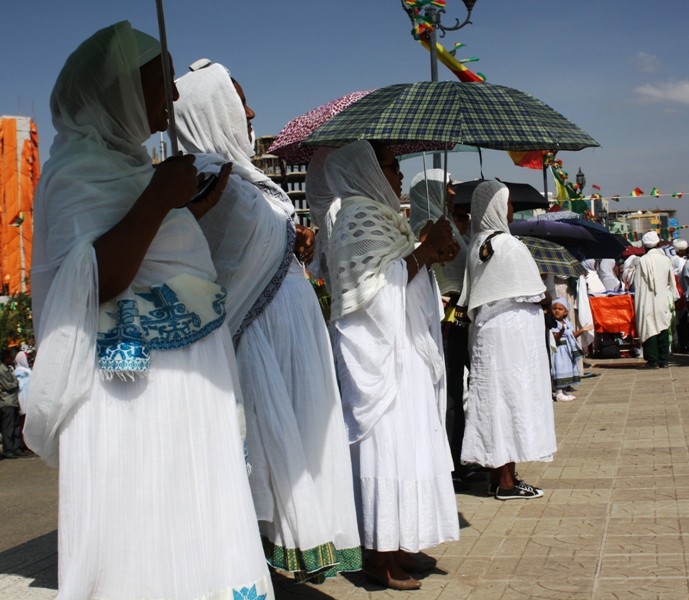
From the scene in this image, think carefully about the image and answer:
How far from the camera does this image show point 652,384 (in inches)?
478

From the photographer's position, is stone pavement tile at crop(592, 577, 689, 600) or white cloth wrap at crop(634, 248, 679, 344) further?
white cloth wrap at crop(634, 248, 679, 344)

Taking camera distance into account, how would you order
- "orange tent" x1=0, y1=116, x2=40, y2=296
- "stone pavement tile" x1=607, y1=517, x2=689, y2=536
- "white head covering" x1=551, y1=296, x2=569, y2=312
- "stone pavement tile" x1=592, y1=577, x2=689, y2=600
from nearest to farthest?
1. "stone pavement tile" x1=592, y1=577, x2=689, y2=600
2. "stone pavement tile" x1=607, y1=517, x2=689, y2=536
3. "white head covering" x1=551, y1=296, x2=569, y2=312
4. "orange tent" x1=0, y1=116, x2=40, y2=296

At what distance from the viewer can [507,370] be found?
5.88 m

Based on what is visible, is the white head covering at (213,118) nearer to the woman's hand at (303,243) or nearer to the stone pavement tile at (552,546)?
the woman's hand at (303,243)

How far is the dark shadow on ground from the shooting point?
3900 mm

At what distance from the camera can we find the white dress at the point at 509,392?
19.1ft

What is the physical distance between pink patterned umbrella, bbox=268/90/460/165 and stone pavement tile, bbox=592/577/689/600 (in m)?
3.38

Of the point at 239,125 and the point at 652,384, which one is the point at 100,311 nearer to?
the point at 239,125

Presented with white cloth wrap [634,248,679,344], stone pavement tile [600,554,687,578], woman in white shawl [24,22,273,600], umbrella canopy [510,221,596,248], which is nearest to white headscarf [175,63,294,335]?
woman in white shawl [24,22,273,600]

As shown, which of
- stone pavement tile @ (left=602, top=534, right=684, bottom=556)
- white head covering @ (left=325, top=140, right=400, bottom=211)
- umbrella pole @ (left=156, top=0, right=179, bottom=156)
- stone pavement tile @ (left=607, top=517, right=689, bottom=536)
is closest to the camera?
umbrella pole @ (left=156, top=0, right=179, bottom=156)

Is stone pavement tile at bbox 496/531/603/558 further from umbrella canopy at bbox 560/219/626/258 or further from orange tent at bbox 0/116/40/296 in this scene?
orange tent at bbox 0/116/40/296

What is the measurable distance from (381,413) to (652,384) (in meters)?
9.04

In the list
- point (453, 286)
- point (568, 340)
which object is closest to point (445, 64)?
point (568, 340)

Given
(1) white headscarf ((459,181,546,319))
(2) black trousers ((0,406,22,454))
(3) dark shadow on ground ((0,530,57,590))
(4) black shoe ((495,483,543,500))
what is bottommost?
(2) black trousers ((0,406,22,454))
